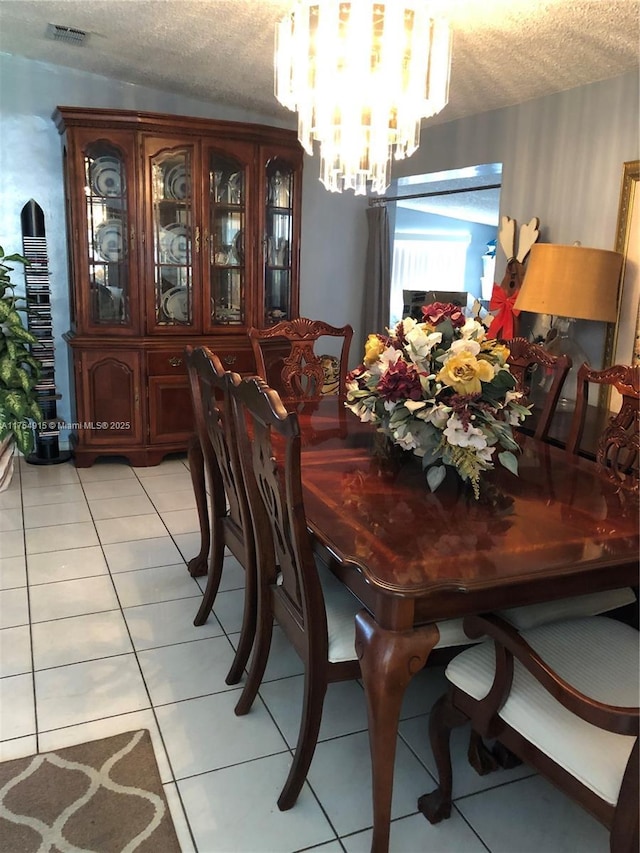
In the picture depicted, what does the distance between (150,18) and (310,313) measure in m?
2.64

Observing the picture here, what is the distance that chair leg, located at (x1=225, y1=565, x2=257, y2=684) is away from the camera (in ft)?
6.95

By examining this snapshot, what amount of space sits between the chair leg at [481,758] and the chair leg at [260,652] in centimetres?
61

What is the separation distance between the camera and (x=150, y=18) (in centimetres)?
307

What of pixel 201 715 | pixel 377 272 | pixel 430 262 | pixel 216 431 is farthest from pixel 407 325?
pixel 430 262

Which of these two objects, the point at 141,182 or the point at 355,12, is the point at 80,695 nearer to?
the point at 355,12

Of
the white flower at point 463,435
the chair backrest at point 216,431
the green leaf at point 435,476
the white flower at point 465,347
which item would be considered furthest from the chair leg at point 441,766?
the white flower at point 465,347

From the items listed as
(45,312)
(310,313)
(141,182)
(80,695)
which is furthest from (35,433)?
(80,695)

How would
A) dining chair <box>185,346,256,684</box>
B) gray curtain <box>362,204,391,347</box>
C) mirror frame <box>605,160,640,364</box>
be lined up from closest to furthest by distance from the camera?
dining chair <box>185,346,256,684</box> < mirror frame <box>605,160,640,364</box> < gray curtain <box>362,204,391,347</box>

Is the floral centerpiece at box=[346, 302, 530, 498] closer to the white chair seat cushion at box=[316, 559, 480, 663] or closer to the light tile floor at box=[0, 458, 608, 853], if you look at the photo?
the white chair seat cushion at box=[316, 559, 480, 663]

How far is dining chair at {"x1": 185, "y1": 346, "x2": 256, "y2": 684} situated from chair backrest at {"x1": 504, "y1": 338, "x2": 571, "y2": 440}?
1.09 m

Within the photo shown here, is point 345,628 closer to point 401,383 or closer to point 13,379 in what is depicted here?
point 401,383

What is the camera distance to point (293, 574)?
1.70m

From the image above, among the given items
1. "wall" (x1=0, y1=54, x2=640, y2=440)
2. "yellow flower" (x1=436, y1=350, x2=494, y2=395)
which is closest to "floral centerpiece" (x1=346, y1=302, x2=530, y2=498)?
"yellow flower" (x1=436, y1=350, x2=494, y2=395)

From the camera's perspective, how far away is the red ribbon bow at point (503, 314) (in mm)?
3709
